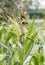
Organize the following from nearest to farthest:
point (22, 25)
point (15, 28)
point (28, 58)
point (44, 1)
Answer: point (28, 58), point (15, 28), point (22, 25), point (44, 1)

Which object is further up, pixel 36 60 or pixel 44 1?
pixel 44 1

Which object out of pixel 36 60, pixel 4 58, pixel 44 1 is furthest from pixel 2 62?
pixel 44 1

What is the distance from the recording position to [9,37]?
4.31 ft

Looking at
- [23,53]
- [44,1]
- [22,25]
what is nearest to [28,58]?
[23,53]

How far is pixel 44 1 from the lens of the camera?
834 centimetres

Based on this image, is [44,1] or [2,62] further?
[44,1]

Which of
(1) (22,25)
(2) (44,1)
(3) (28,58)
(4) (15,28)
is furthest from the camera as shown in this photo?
(2) (44,1)

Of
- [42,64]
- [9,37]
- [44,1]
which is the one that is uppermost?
[44,1]

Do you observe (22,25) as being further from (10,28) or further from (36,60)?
(36,60)

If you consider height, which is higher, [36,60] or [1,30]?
[1,30]

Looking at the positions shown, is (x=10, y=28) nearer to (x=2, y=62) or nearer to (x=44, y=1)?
(x=2, y=62)

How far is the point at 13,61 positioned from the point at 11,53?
0.03 m

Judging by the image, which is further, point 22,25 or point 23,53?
point 22,25

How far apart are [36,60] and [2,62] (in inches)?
5.2
